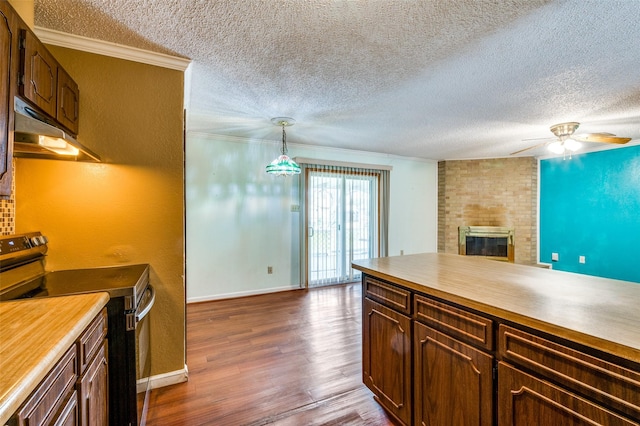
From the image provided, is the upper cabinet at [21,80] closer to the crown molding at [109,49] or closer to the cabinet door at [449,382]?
the crown molding at [109,49]

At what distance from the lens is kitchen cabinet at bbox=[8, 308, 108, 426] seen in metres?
0.75

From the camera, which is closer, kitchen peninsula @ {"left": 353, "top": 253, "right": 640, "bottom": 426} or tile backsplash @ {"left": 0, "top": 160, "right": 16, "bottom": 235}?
kitchen peninsula @ {"left": 353, "top": 253, "right": 640, "bottom": 426}

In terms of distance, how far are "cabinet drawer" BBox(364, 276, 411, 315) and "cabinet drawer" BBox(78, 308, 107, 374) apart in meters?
1.49

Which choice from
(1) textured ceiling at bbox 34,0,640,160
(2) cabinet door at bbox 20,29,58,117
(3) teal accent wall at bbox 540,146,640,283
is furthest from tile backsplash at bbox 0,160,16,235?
(3) teal accent wall at bbox 540,146,640,283

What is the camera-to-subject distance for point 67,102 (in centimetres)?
168

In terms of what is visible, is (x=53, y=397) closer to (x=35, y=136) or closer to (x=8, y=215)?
(x=35, y=136)

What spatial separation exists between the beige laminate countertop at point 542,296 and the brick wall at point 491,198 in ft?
13.6

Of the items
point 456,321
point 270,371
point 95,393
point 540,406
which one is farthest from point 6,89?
point 540,406

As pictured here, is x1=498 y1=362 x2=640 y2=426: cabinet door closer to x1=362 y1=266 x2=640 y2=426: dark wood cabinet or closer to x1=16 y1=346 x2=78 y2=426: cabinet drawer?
x1=362 y1=266 x2=640 y2=426: dark wood cabinet

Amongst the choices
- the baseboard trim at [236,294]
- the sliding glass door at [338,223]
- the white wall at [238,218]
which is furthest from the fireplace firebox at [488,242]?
the baseboard trim at [236,294]

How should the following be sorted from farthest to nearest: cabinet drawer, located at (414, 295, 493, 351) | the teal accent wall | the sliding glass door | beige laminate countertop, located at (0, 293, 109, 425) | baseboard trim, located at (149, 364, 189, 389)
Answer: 1. the sliding glass door
2. the teal accent wall
3. baseboard trim, located at (149, 364, 189, 389)
4. cabinet drawer, located at (414, 295, 493, 351)
5. beige laminate countertop, located at (0, 293, 109, 425)

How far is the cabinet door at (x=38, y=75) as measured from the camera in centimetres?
129

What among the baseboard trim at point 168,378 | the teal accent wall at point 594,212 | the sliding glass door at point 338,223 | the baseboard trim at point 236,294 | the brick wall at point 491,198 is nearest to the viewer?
the baseboard trim at point 168,378

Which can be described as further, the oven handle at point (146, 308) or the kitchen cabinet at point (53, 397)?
the oven handle at point (146, 308)
